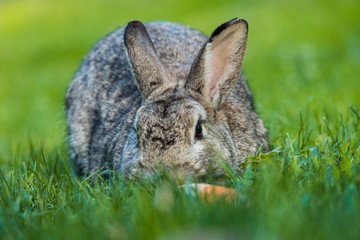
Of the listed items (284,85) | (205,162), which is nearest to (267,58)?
(284,85)

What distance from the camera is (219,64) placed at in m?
5.01

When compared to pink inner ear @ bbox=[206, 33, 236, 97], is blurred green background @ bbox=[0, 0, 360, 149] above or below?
above

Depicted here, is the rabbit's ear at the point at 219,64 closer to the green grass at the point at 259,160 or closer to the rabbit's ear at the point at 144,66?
the rabbit's ear at the point at 144,66

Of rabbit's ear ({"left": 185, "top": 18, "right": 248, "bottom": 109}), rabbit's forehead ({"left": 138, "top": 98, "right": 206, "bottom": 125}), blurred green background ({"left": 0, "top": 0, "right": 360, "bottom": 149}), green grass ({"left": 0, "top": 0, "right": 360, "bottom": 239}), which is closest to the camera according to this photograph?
green grass ({"left": 0, "top": 0, "right": 360, "bottom": 239})

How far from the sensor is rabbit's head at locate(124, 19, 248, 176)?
4.05m

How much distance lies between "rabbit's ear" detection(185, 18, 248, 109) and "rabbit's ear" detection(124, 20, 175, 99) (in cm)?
30

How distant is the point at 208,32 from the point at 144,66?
11484mm

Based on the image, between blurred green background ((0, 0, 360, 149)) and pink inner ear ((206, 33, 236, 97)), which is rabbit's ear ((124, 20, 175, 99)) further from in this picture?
blurred green background ((0, 0, 360, 149))

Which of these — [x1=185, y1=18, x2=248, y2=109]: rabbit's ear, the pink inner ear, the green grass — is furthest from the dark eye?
the pink inner ear

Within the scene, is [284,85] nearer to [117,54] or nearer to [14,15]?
[117,54]

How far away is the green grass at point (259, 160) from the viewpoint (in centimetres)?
286

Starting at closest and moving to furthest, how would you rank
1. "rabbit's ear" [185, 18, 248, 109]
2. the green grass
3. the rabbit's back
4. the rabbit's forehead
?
the green grass < the rabbit's forehead < "rabbit's ear" [185, 18, 248, 109] < the rabbit's back

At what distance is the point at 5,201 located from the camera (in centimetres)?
386

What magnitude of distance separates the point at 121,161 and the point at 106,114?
5.15ft
